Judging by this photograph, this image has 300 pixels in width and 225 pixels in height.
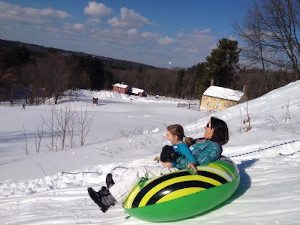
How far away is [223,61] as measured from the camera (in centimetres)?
4112

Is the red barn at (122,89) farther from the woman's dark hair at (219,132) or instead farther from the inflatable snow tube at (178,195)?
the inflatable snow tube at (178,195)

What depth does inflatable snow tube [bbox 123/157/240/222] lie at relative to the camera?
3410mm

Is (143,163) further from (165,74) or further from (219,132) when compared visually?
(165,74)

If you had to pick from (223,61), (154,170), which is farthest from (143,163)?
(223,61)

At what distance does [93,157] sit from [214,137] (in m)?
5.95

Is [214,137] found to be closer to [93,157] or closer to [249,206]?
[249,206]

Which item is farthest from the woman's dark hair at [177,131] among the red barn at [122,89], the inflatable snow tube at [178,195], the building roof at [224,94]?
the red barn at [122,89]

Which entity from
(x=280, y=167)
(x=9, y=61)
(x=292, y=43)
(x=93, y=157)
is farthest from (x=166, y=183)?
(x=9, y=61)

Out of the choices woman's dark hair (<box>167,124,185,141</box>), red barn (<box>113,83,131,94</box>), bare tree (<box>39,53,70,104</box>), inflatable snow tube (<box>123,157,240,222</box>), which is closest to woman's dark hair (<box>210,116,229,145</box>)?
woman's dark hair (<box>167,124,185,141</box>)

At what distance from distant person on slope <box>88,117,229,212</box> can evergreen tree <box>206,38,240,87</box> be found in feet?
119

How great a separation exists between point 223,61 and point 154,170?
39232 millimetres

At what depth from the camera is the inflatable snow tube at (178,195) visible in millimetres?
3410

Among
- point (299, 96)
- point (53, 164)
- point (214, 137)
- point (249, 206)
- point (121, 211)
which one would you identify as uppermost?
point (299, 96)

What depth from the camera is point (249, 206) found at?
3.54 m
